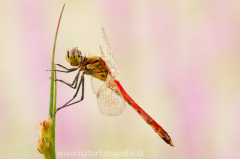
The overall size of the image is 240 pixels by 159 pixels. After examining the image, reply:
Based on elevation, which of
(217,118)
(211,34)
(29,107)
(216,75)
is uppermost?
(211,34)

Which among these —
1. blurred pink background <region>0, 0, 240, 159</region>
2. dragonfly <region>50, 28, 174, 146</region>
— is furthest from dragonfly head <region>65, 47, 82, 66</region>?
blurred pink background <region>0, 0, 240, 159</region>

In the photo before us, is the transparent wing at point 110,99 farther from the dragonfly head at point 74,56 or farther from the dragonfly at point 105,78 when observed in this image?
the dragonfly head at point 74,56

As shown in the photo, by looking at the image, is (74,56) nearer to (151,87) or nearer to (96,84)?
(96,84)

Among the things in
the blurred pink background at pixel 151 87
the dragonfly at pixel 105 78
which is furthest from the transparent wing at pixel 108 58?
the blurred pink background at pixel 151 87

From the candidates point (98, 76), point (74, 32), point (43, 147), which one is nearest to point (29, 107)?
point (74, 32)

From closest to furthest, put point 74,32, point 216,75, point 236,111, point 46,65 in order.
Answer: point 46,65 → point 236,111 → point 216,75 → point 74,32

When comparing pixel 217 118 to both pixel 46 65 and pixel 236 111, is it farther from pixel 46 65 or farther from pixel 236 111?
pixel 46 65
